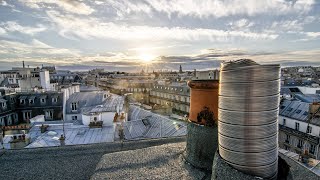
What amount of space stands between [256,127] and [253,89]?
72 centimetres

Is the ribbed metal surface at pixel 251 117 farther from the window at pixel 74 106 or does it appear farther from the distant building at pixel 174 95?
the distant building at pixel 174 95

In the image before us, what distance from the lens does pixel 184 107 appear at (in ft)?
183

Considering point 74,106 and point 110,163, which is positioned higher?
point 110,163

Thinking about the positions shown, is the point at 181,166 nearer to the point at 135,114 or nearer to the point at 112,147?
the point at 112,147

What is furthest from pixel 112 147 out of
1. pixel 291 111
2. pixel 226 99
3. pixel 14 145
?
pixel 291 111

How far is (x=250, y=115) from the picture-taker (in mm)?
4246

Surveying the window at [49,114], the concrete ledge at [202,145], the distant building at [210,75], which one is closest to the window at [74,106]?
the window at [49,114]

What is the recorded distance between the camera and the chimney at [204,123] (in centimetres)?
598

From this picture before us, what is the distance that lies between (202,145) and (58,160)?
19.7 ft

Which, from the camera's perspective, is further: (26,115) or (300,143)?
(26,115)

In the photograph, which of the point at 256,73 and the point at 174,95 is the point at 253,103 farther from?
the point at 174,95

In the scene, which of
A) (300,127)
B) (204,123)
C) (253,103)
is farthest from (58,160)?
(300,127)

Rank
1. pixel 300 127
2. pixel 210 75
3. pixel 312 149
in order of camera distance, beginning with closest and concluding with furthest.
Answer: pixel 312 149, pixel 300 127, pixel 210 75

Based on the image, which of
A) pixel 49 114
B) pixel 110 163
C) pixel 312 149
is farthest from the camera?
pixel 49 114
